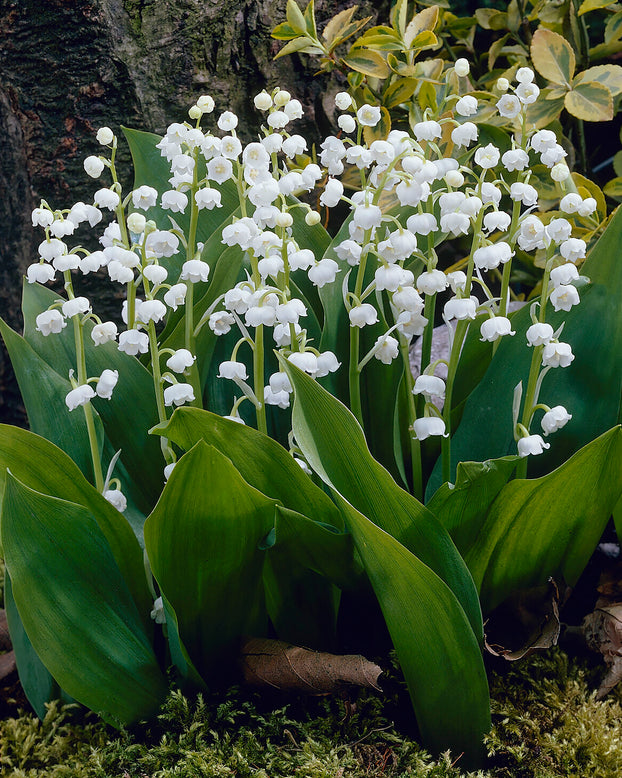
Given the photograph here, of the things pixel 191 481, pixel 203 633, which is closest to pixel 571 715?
pixel 203 633

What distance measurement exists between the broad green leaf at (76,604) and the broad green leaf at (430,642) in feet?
1.35

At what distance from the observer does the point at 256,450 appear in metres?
1.11

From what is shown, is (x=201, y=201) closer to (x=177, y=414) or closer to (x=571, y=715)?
(x=177, y=414)

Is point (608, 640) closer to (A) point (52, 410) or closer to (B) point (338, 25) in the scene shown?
(A) point (52, 410)

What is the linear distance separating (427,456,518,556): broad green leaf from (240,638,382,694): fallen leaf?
0.27 meters

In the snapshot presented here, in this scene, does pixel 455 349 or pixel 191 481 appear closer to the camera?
pixel 191 481

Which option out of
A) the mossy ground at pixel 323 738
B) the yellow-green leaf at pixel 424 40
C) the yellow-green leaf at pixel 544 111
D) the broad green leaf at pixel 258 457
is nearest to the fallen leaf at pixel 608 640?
the mossy ground at pixel 323 738

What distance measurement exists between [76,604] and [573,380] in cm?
95

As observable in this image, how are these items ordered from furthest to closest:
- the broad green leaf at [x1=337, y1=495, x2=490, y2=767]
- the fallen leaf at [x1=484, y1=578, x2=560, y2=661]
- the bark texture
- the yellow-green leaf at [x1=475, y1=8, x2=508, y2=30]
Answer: the yellow-green leaf at [x1=475, y1=8, x2=508, y2=30] < the bark texture < the fallen leaf at [x1=484, y1=578, x2=560, y2=661] < the broad green leaf at [x1=337, y1=495, x2=490, y2=767]

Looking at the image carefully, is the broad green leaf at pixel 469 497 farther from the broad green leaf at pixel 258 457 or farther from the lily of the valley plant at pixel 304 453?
the broad green leaf at pixel 258 457

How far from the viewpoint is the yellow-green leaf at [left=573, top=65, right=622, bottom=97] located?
1.80 metres

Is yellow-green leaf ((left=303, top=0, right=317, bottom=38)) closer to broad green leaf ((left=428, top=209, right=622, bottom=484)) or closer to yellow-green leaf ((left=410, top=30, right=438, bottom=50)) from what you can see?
yellow-green leaf ((left=410, top=30, right=438, bottom=50))

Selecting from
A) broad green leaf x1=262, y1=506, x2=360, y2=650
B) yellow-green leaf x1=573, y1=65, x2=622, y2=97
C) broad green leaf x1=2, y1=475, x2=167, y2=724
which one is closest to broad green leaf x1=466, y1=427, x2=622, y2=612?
broad green leaf x1=262, y1=506, x2=360, y2=650

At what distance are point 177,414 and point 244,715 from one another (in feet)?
1.97
